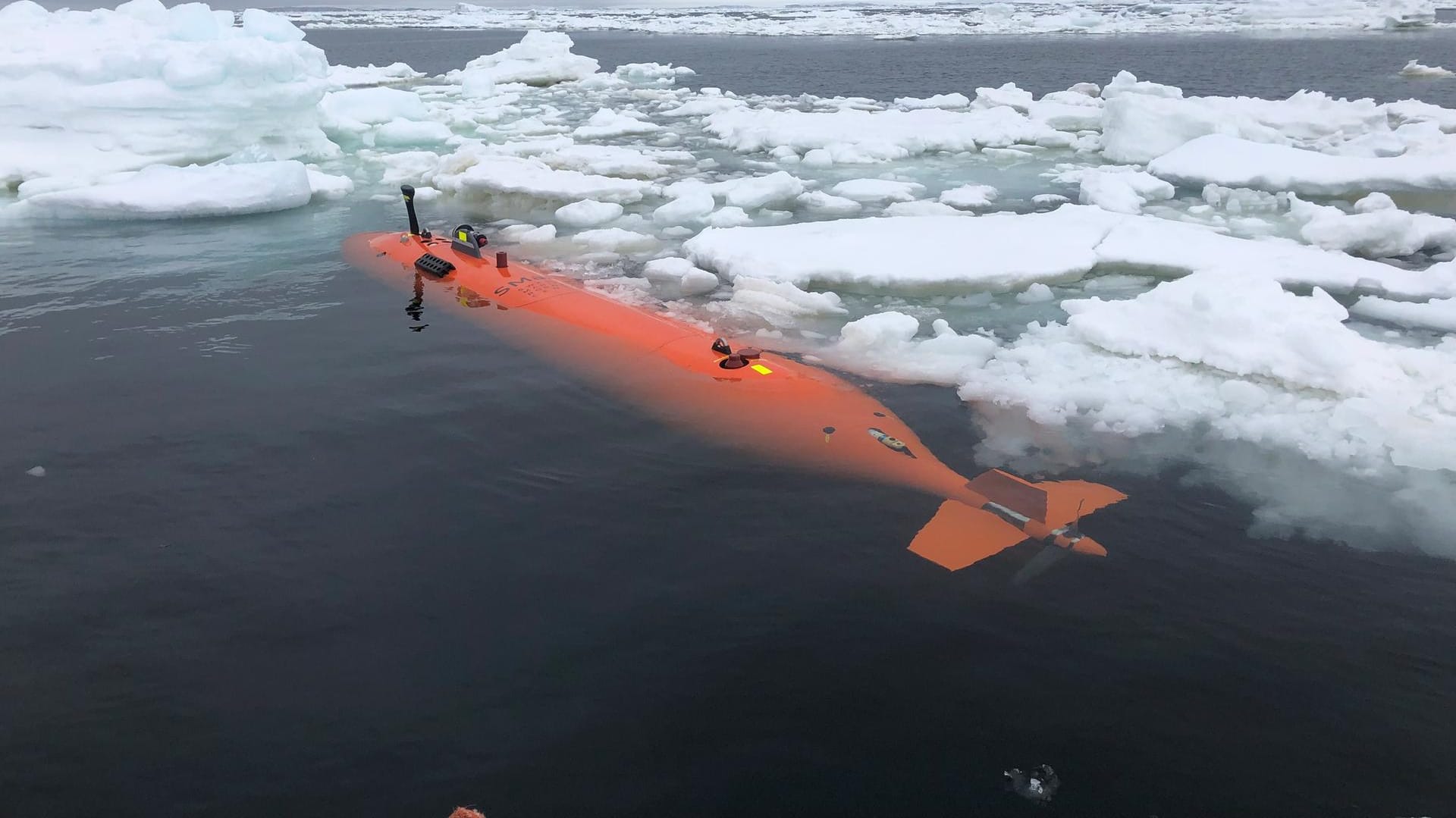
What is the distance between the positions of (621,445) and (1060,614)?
12.7 feet

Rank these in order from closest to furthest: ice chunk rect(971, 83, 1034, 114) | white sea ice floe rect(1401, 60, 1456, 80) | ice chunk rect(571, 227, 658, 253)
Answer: ice chunk rect(571, 227, 658, 253) < ice chunk rect(971, 83, 1034, 114) < white sea ice floe rect(1401, 60, 1456, 80)

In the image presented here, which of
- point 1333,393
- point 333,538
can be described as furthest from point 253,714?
point 1333,393

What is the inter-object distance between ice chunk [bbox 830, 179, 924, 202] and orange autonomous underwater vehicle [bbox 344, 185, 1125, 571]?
251 inches

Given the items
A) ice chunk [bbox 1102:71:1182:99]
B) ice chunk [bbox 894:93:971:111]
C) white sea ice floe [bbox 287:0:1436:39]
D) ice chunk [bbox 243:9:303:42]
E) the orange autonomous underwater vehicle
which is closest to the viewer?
the orange autonomous underwater vehicle

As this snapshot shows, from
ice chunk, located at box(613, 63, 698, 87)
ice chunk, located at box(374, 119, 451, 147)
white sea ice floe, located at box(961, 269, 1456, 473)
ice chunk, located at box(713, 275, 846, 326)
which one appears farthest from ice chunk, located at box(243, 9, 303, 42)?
white sea ice floe, located at box(961, 269, 1456, 473)

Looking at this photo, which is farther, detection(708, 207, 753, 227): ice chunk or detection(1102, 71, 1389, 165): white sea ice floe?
detection(1102, 71, 1389, 165): white sea ice floe

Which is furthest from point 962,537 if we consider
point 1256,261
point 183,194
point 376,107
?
point 376,107

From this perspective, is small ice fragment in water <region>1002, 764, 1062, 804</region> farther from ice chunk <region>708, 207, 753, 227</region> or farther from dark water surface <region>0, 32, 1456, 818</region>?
ice chunk <region>708, 207, 753, 227</region>

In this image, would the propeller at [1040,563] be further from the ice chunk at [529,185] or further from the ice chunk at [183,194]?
the ice chunk at [183,194]

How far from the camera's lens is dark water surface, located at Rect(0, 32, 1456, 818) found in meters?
4.71

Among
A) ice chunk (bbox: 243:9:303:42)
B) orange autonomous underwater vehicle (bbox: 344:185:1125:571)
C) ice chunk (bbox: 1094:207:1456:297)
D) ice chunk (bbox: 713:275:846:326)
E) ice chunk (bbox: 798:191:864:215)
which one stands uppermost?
ice chunk (bbox: 243:9:303:42)

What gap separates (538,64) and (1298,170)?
92.2 feet

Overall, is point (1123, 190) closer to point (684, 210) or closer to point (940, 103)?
point (684, 210)

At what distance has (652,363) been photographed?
9195mm
